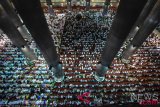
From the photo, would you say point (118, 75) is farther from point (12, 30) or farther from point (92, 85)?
point (12, 30)

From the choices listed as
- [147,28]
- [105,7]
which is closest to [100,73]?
[147,28]

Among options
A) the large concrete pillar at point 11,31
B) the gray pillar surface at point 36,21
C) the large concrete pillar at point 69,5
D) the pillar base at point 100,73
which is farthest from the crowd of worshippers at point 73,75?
the gray pillar surface at point 36,21

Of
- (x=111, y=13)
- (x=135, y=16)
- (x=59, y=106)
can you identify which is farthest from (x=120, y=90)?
(x=111, y=13)

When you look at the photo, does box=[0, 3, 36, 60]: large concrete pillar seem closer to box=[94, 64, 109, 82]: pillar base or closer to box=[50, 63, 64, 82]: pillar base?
box=[50, 63, 64, 82]: pillar base

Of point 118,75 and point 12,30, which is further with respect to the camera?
point 118,75

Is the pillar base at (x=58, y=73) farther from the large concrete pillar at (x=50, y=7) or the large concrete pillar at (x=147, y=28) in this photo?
the large concrete pillar at (x=50, y=7)

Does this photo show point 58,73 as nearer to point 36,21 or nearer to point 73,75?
point 73,75
